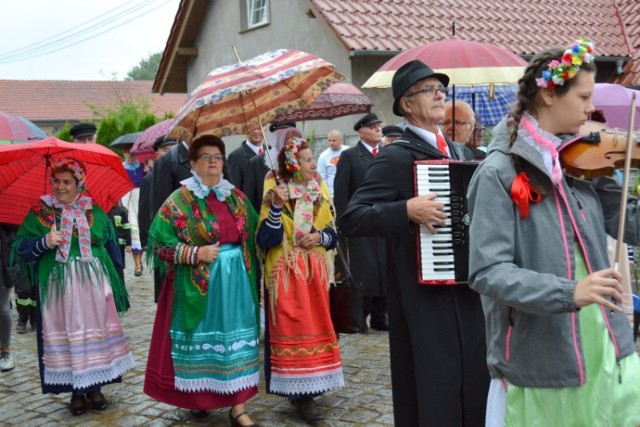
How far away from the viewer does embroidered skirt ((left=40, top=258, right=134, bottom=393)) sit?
5770mm

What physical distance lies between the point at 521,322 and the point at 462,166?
1.22 m

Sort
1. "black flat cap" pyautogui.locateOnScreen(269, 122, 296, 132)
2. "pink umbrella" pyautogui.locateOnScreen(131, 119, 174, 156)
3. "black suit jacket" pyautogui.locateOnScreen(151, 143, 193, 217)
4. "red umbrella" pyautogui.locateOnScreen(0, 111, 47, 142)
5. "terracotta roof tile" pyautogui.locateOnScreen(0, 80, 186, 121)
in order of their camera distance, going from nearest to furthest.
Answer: "black flat cap" pyautogui.locateOnScreen(269, 122, 296, 132)
"black suit jacket" pyautogui.locateOnScreen(151, 143, 193, 217)
"red umbrella" pyautogui.locateOnScreen(0, 111, 47, 142)
"pink umbrella" pyautogui.locateOnScreen(131, 119, 174, 156)
"terracotta roof tile" pyautogui.locateOnScreen(0, 80, 186, 121)

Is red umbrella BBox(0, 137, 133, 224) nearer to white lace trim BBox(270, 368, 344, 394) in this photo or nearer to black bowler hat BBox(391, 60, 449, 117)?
white lace trim BBox(270, 368, 344, 394)

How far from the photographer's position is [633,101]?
2.38 meters

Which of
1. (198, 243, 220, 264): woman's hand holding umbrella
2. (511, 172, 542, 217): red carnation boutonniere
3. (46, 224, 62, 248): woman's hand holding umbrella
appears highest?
(511, 172, 542, 217): red carnation boutonniere

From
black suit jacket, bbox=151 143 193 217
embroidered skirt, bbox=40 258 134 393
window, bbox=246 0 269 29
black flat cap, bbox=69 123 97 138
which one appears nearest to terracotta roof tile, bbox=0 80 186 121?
window, bbox=246 0 269 29

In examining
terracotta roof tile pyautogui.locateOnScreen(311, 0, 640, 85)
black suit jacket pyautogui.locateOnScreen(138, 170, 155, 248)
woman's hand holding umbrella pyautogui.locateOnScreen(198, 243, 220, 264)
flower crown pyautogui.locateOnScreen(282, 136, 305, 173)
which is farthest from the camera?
terracotta roof tile pyautogui.locateOnScreen(311, 0, 640, 85)

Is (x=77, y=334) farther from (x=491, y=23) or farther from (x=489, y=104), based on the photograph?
(x=491, y=23)

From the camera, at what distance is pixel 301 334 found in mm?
5395

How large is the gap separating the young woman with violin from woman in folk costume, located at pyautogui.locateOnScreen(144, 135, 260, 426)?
105 inches

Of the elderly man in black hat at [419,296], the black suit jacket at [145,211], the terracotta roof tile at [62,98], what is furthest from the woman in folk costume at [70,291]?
the terracotta roof tile at [62,98]

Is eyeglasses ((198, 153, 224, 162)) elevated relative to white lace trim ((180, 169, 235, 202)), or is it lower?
elevated

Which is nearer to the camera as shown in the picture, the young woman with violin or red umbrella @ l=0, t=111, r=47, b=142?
the young woman with violin

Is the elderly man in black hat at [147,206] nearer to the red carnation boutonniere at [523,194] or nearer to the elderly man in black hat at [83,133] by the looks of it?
the elderly man in black hat at [83,133]
